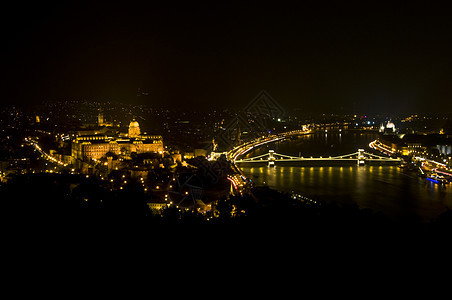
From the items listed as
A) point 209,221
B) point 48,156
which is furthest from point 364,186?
point 48,156

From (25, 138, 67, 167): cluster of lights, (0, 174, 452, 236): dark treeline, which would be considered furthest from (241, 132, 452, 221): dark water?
(25, 138, 67, 167): cluster of lights

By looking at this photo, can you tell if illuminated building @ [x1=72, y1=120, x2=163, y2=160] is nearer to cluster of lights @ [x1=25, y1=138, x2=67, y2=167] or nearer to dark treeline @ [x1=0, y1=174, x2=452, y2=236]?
cluster of lights @ [x1=25, y1=138, x2=67, y2=167]

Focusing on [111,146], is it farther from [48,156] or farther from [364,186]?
[364,186]

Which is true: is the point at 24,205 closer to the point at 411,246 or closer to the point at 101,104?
the point at 411,246

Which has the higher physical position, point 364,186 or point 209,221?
point 209,221

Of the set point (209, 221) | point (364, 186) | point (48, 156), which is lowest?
point (364, 186)

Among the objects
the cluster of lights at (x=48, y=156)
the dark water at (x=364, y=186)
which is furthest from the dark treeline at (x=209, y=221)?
the cluster of lights at (x=48, y=156)

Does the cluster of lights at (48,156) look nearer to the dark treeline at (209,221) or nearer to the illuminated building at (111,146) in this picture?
the illuminated building at (111,146)

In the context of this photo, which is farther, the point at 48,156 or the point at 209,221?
the point at 48,156

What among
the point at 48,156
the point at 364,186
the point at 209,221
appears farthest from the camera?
the point at 48,156
